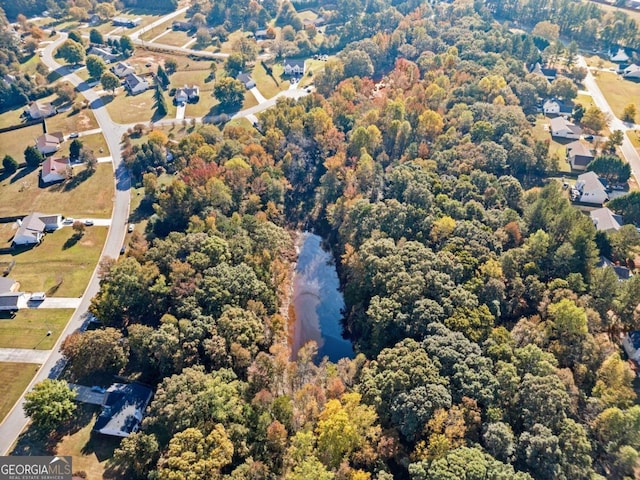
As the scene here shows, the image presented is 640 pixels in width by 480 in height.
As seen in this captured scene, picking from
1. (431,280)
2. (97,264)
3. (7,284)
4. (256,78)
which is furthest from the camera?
(256,78)

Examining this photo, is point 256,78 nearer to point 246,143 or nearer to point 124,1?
point 246,143

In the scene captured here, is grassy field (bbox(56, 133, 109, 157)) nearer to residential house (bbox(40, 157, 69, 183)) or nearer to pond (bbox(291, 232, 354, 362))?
residential house (bbox(40, 157, 69, 183))

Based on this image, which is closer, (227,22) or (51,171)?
(51,171)

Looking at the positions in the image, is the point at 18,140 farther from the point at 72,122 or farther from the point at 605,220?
the point at 605,220

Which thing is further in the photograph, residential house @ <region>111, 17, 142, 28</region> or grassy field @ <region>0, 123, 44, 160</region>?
residential house @ <region>111, 17, 142, 28</region>

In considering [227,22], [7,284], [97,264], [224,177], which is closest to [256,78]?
[227,22]

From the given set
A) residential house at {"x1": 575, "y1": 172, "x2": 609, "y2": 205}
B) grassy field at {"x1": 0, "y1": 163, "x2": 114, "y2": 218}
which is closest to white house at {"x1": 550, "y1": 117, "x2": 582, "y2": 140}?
residential house at {"x1": 575, "y1": 172, "x2": 609, "y2": 205}
